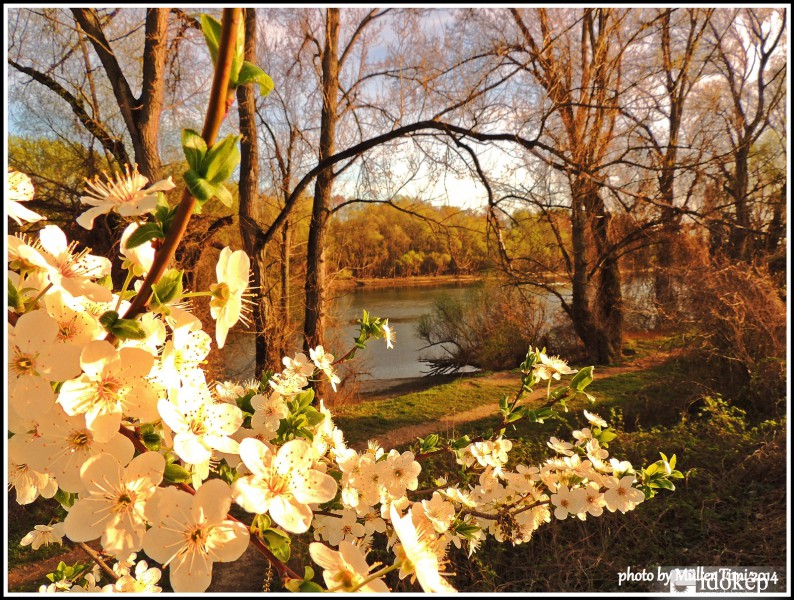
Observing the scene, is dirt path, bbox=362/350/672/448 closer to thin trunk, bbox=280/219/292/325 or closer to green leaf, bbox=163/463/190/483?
thin trunk, bbox=280/219/292/325

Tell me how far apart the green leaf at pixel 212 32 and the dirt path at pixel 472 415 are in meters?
3.40

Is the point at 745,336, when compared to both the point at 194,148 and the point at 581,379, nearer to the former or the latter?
the point at 581,379

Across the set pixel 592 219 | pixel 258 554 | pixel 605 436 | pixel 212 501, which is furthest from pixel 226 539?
pixel 592 219

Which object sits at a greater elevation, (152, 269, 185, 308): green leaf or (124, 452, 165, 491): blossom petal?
(152, 269, 185, 308): green leaf

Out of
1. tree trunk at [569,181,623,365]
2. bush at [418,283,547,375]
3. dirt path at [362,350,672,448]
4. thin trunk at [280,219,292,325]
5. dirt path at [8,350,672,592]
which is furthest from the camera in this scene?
bush at [418,283,547,375]

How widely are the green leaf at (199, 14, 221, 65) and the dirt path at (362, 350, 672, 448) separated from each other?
3.40 m

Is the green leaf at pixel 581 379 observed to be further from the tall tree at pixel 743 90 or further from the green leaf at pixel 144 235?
the tall tree at pixel 743 90

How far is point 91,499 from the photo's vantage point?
0.46 m

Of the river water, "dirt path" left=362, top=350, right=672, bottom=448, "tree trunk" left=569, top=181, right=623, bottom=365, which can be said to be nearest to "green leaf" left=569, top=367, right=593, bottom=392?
"dirt path" left=362, top=350, right=672, bottom=448

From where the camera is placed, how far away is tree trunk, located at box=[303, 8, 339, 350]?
4785 millimetres

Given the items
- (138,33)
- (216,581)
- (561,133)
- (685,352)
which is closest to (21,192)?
(216,581)

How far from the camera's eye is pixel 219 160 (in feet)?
1.14

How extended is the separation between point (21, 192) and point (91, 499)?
0.36 meters

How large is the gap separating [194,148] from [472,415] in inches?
205
